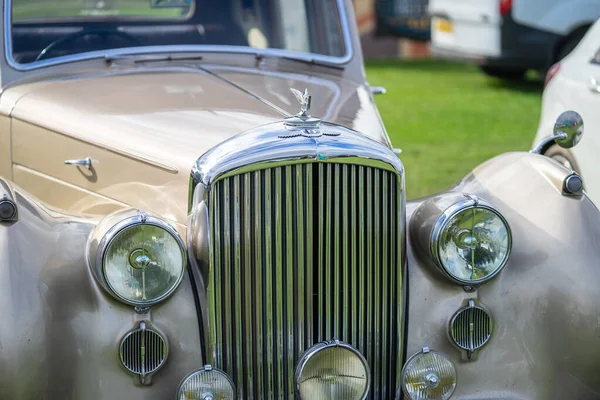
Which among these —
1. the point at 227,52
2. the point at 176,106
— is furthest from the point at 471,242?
the point at 227,52

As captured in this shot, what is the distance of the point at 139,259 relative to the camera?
115 inches

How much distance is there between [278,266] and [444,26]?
11.2 m

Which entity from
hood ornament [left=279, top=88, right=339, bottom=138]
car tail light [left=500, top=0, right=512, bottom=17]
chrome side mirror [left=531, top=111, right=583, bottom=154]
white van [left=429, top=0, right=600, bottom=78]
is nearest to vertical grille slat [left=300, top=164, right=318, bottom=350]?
hood ornament [left=279, top=88, right=339, bottom=138]

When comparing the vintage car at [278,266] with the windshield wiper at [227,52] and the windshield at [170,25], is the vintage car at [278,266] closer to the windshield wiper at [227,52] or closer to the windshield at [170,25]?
the windshield wiper at [227,52]

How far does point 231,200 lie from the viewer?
2945mm

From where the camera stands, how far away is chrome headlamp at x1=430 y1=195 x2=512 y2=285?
125 inches

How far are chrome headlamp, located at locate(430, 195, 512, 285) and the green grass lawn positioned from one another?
13.5 feet

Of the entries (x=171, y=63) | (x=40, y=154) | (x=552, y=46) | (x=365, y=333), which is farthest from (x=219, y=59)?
(x=552, y=46)

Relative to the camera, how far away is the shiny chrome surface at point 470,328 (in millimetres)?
3207

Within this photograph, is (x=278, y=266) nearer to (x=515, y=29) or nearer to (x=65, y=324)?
(x=65, y=324)

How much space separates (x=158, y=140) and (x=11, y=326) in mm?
972

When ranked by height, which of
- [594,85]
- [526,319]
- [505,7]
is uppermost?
[526,319]

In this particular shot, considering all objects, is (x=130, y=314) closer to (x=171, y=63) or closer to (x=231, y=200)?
(x=231, y=200)

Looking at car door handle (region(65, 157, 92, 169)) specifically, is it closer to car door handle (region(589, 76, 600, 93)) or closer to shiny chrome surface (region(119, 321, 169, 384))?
shiny chrome surface (region(119, 321, 169, 384))
